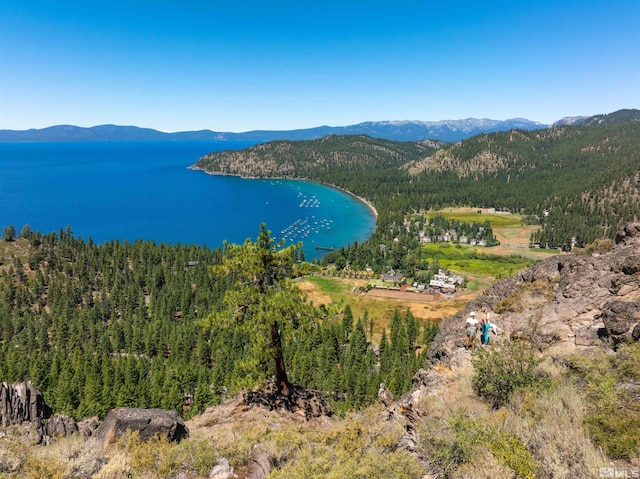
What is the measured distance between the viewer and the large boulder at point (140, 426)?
16656 millimetres

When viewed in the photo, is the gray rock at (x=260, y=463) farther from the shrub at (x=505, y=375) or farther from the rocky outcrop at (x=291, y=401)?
the shrub at (x=505, y=375)

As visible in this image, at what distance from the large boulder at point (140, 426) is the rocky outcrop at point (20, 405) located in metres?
11.9

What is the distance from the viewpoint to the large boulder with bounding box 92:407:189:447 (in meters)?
16.7

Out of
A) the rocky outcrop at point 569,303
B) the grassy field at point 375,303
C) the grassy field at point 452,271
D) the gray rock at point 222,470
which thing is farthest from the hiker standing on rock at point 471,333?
the grassy field at point 375,303

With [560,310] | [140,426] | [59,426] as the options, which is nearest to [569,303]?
[560,310]

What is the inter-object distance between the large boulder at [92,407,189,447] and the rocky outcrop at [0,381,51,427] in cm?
1193

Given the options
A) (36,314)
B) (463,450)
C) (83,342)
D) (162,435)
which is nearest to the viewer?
(463,450)

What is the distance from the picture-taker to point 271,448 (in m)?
14.5

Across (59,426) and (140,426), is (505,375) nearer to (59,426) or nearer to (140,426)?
(140,426)

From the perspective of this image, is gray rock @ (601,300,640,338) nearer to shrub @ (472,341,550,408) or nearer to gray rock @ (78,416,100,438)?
shrub @ (472,341,550,408)

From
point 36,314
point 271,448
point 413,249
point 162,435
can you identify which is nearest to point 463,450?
point 271,448

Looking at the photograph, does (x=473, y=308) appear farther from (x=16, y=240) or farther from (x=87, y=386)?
(x=16, y=240)

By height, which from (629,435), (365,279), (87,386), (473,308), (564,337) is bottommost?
(365,279)

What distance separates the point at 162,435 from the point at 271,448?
5590mm
